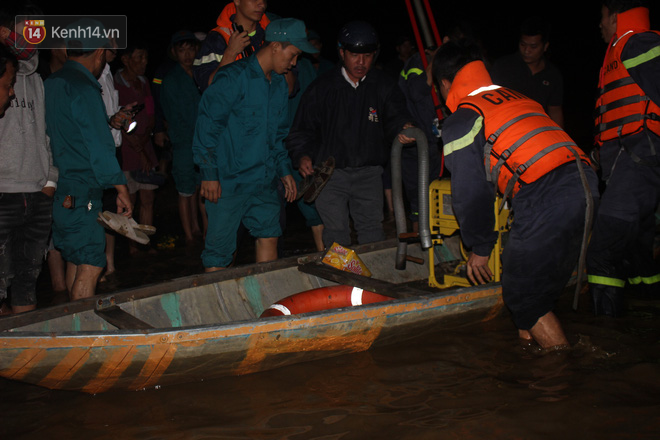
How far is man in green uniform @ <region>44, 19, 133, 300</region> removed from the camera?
4.26 metres

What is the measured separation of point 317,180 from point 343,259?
0.77 m

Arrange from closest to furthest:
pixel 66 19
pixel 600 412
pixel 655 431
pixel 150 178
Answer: pixel 655 431, pixel 600 412, pixel 150 178, pixel 66 19

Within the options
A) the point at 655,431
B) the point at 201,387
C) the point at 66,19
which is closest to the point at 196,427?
the point at 201,387

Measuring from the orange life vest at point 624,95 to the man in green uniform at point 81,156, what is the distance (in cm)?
350

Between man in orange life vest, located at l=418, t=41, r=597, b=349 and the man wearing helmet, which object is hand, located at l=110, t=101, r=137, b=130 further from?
man in orange life vest, located at l=418, t=41, r=597, b=349

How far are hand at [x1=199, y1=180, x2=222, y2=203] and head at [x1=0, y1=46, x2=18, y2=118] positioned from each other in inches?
56.0

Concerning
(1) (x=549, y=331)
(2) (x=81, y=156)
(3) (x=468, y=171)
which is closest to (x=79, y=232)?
(2) (x=81, y=156)

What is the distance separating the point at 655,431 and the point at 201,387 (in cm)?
252

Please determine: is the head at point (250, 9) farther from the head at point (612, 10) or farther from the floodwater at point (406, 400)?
the floodwater at point (406, 400)

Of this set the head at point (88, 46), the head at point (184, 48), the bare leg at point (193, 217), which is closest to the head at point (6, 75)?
the head at point (88, 46)

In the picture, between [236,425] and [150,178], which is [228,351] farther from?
[150,178]

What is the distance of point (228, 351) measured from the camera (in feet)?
12.1

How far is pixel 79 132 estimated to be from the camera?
14.4 feet

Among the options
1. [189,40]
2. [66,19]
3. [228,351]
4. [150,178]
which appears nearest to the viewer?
[228,351]
